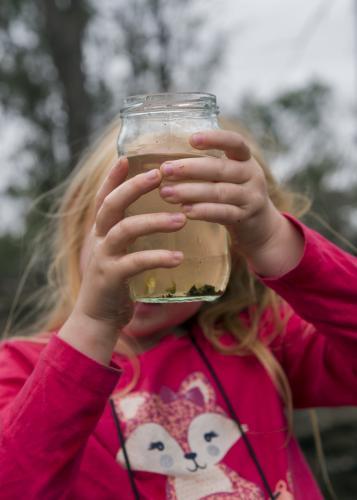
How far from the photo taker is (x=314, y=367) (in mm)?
1186

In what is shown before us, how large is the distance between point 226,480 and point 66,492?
284mm

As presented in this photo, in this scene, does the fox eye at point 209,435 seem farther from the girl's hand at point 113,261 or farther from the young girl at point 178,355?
the girl's hand at point 113,261

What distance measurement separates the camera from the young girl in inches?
31.5

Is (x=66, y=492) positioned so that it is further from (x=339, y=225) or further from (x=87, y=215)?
(x=339, y=225)

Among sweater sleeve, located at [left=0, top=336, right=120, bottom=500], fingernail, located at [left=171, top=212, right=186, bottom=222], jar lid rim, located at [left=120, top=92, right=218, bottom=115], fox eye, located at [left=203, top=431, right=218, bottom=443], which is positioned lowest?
fox eye, located at [left=203, top=431, right=218, bottom=443]

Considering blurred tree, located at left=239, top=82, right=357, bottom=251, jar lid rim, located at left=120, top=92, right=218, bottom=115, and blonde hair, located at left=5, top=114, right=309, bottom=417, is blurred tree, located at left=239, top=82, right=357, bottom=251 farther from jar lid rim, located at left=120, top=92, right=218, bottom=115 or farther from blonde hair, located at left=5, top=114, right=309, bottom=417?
jar lid rim, located at left=120, top=92, right=218, bottom=115

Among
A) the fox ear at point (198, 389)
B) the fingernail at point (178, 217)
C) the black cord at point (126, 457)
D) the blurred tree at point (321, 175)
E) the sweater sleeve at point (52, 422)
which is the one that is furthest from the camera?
the blurred tree at point (321, 175)

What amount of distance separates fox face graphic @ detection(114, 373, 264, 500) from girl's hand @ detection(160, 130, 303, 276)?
357 mm

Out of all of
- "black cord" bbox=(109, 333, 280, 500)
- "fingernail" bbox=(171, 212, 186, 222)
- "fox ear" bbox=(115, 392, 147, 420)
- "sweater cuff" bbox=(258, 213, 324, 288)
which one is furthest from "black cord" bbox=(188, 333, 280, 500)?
"fingernail" bbox=(171, 212, 186, 222)

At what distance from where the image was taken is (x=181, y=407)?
44.8 inches

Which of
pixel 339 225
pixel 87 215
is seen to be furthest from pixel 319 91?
pixel 87 215

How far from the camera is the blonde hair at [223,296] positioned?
120cm

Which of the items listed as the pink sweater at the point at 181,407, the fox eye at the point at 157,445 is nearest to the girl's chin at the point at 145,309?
the pink sweater at the point at 181,407

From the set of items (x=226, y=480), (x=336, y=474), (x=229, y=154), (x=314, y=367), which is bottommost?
(x=336, y=474)
